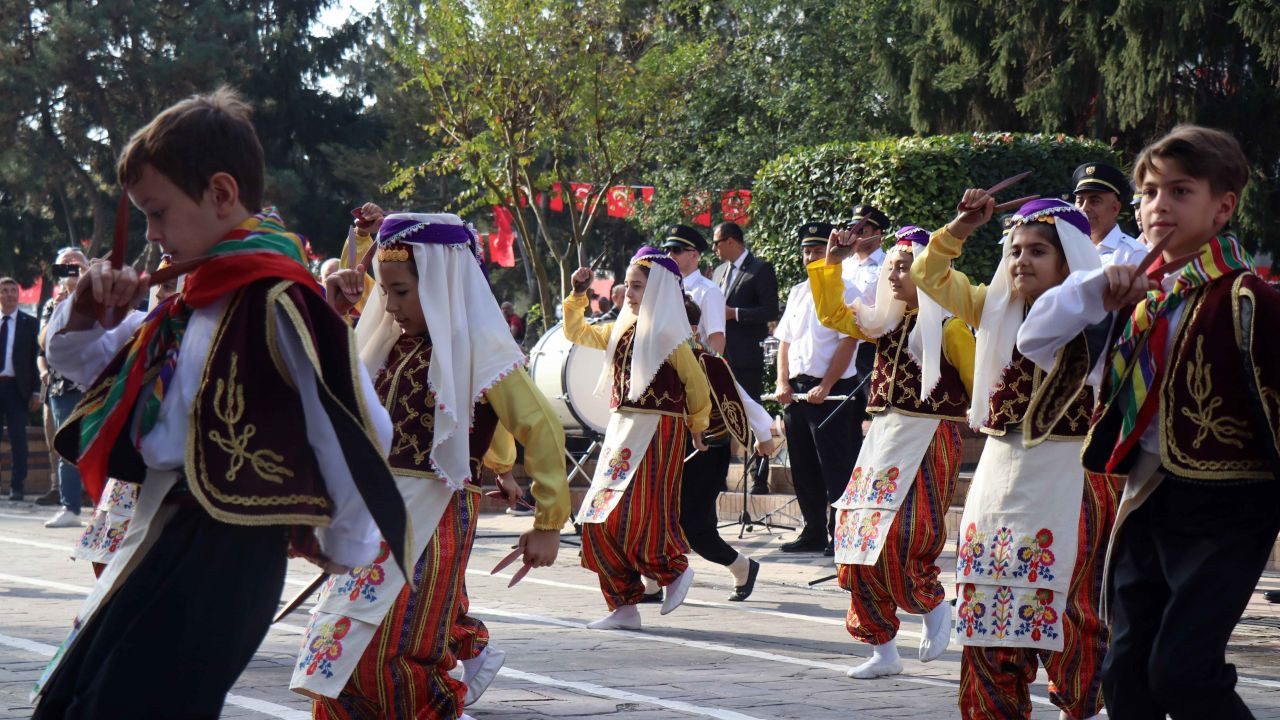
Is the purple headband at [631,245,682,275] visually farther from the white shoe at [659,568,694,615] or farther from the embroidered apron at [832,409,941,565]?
the embroidered apron at [832,409,941,565]

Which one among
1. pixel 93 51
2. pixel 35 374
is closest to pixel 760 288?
pixel 35 374

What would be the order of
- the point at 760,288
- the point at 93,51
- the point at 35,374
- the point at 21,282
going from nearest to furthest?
the point at 760,288
the point at 35,374
the point at 93,51
the point at 21,282

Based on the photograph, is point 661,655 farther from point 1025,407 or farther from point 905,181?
point 905,181

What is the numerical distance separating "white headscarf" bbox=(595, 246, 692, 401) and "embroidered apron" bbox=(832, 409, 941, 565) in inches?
64.0

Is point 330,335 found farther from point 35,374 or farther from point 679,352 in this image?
point 35,374

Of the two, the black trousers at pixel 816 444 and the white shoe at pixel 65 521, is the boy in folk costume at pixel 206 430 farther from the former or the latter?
the white shoe at pixel 65 521

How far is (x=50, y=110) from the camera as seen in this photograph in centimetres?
3130

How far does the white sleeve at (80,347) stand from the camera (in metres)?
3.27

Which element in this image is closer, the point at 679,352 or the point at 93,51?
the point at 679,352

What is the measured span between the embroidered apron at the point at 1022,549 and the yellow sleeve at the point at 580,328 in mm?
4045

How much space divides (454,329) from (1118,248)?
2815mm

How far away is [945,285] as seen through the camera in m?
5.47

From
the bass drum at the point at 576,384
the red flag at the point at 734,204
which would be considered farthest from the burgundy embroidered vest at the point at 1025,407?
the red flag at the point at 734,204

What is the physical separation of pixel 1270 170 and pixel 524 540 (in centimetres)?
1745
